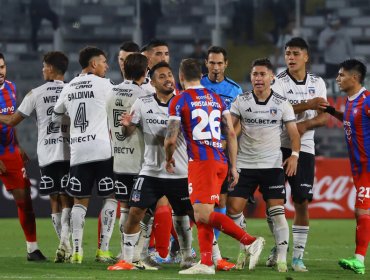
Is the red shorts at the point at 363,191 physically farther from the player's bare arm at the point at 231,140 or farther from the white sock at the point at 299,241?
the player's bare arm at the point at 231,140

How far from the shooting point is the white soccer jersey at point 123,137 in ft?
35.5

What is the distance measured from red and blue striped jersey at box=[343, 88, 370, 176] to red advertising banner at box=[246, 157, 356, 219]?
369 inches

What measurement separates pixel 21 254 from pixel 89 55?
9.39ft

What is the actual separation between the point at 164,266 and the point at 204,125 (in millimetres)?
2063

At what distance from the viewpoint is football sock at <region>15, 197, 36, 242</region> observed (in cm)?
1170

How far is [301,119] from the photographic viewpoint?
11.1 m

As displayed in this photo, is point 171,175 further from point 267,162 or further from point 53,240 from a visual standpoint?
point 53,240

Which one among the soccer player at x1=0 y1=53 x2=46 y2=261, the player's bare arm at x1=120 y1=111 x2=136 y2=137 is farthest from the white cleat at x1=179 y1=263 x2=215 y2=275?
the soccer player at x1=0 y1=53 x2=46 y2=261

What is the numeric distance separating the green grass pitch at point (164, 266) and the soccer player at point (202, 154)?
0.43m

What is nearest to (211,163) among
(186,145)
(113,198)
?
(186,145)

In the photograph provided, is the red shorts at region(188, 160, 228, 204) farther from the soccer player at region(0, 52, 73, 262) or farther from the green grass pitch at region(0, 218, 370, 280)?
the soccer player at region(0, 52, 73, 262)

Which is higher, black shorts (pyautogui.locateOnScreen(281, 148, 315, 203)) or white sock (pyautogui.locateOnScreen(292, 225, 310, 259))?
black shorts (pyautogui.locateOnScreen(281, 148, 315, 203))

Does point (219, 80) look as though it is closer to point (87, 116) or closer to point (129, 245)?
point (87, 116)

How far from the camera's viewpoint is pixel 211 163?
9656mm
